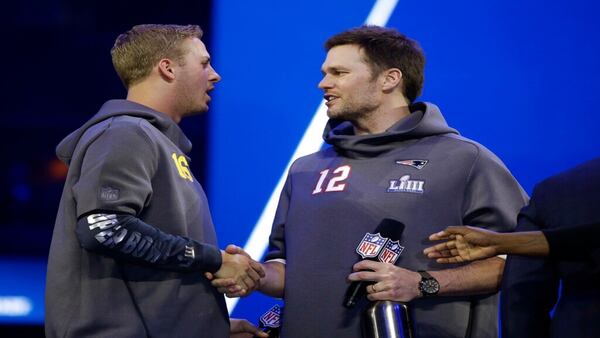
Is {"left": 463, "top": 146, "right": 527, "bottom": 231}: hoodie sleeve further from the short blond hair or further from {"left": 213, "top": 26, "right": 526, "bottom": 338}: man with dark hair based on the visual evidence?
the short blond hair

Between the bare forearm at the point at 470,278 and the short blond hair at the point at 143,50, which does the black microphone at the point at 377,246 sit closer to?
the bare forearm at the point at 470,278

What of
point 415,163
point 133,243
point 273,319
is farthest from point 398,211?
point 133,243

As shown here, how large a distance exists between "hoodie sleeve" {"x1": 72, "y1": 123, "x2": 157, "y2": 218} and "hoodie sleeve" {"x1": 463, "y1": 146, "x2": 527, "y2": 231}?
2.91 ft

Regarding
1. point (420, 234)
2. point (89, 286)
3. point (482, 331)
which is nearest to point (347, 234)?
point (420, 234)

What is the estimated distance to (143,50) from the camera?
2.70 metres

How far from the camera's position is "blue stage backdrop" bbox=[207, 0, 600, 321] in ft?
11.3

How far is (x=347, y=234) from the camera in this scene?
8.77ft

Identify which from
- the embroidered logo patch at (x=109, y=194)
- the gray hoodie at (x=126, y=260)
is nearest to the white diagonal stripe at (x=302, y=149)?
the gray hoodie at (x=126, y=260)

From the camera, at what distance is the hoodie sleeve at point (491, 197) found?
2576 millimetres

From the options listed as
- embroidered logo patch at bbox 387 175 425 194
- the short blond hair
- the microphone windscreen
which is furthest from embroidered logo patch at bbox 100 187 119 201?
embroidered logo patch at bbox 387 175 425 194

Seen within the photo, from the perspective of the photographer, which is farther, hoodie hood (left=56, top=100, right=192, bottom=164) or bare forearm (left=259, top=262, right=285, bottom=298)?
bare forearm (left=259, top=262, right=285, bottom=298)

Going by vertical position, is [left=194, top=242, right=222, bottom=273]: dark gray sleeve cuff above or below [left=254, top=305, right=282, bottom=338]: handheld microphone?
above

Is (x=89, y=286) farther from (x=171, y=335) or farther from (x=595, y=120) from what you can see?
(x=595, y=120)

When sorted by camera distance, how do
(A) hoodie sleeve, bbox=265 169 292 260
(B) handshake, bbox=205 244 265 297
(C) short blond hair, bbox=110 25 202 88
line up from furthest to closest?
(A) hoodie sleeve, bbox=265 169 292 260 < (C) short blond hair, bbox=110 25 202 88 < (B) handshake, bbox=205 244 265 297
